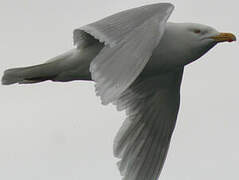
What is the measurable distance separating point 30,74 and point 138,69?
252cm

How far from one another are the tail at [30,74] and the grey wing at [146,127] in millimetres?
1965

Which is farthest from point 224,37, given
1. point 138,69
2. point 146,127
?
point 146,127

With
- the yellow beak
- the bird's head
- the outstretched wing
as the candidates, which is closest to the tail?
the outstretched wing

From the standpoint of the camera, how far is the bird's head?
37.7ft

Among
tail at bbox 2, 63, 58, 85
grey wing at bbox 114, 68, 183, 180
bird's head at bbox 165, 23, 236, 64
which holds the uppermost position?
bird's head at bbox 165, 23, 236, 64

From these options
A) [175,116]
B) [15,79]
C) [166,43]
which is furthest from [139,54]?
[175,116]

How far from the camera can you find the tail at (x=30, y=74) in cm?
1168

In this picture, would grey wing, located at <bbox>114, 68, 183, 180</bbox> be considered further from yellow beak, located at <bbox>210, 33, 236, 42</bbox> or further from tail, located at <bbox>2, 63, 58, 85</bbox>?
tail, located at <bbox>2, 63, 58, 85</bbox>

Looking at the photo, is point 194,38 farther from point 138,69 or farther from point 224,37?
point 138,69

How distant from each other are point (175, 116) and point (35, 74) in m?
2.63

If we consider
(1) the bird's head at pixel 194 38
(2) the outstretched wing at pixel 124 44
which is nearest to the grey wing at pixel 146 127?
(1) the bird's head at pixel 194 38

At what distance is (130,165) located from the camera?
13125mm

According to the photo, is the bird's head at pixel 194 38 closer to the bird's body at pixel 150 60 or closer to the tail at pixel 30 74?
the bird's body at pixel 150 60

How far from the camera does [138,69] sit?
31.8ft
